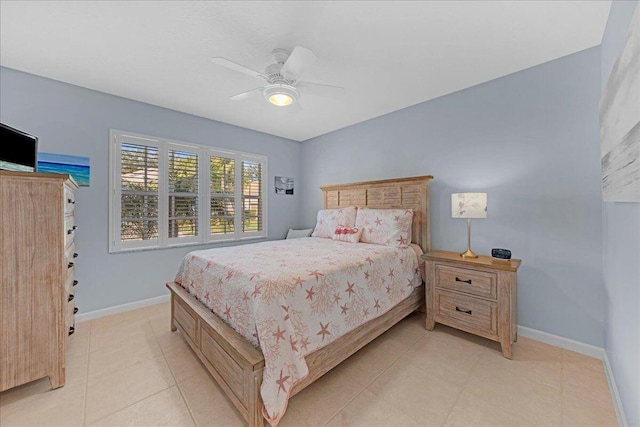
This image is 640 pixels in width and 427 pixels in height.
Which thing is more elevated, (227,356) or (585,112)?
(585,112)

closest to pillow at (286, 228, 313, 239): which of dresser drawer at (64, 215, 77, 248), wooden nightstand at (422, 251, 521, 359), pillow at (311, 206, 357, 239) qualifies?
pillow at (311, 206, 357, 239)

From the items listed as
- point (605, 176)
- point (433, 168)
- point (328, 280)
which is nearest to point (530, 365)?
point (605, 176)

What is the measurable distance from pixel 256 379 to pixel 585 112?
3197 mm

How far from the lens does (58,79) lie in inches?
104

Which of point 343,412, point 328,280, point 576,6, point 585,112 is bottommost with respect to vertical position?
point 343,412

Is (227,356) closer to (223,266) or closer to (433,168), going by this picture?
(223,266)

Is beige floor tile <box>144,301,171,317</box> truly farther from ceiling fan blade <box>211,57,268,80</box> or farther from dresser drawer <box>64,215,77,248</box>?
ceiling fan blade <box>211,57,268,80</box>

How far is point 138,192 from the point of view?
10.4 feet

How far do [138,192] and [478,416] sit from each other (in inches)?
153

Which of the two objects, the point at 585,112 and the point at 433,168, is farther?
the point at 433,168

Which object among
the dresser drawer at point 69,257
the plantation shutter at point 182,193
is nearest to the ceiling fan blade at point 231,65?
the dresser drawer at point 69,257

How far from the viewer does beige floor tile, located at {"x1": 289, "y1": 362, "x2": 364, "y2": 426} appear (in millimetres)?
1527

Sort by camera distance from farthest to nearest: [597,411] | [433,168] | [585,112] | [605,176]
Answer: [433,168] < [585,112] < [605,176] < [597,411]

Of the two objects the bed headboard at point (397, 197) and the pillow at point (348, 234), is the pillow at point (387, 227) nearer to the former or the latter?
the pillow at point (348, 234)
